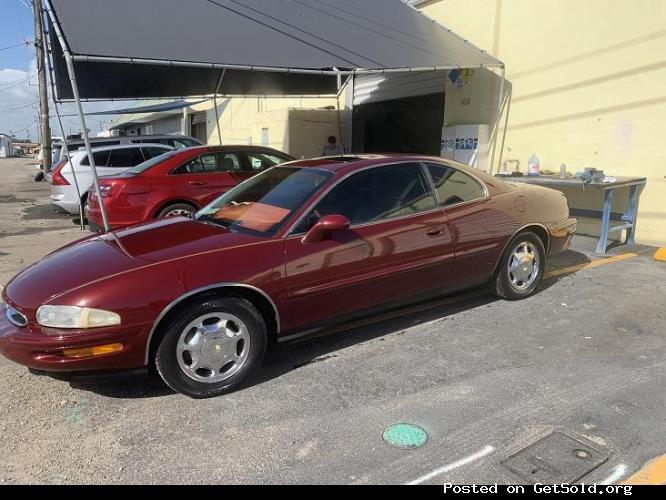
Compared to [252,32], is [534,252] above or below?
below

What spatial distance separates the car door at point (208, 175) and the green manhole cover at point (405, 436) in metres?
5.55

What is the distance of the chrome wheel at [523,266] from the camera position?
4969 millimetres

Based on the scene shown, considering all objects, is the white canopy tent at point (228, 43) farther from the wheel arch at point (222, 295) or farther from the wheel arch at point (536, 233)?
the wheel arch at point (536, 233)

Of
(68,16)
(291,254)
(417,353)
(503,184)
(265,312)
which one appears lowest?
(417,353)

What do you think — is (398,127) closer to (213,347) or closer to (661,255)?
(661,255)

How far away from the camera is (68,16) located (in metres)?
5.62

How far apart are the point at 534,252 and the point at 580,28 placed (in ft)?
15.1

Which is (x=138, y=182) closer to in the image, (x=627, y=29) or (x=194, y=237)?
(x=194, y=237)

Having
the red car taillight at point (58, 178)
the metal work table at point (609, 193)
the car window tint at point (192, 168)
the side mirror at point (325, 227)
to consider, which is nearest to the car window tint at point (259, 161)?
the car window tint at point (192, 168)

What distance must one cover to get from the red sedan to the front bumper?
4077 millimetres

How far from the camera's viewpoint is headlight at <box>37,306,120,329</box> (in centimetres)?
303

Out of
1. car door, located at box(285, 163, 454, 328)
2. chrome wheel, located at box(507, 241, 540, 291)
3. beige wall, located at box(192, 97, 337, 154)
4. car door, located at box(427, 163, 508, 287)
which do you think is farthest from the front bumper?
beige wall, located at box(192, 97, 337, 154)

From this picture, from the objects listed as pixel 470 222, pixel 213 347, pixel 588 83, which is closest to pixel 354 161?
pixel 470 222

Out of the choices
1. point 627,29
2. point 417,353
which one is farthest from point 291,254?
point 627,29
